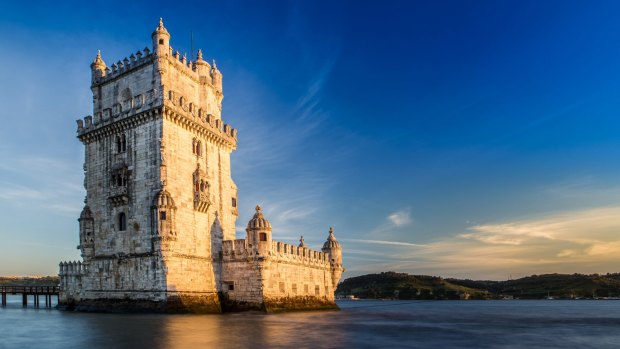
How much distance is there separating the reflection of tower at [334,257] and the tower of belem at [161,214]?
10.1 metres

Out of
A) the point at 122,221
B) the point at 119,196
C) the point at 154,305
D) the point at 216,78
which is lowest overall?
the point at 154,305

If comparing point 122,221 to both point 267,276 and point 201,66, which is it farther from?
point 201,66

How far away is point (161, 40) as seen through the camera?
45.8 meters

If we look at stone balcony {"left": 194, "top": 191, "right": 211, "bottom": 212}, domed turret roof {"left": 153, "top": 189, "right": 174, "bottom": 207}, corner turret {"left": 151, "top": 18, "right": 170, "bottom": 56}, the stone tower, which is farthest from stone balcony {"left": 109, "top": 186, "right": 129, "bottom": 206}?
corner turret {"left": 151, "top": 18, "right": 170, "bottom": 56}

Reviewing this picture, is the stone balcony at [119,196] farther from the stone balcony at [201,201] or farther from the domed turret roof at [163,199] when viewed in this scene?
the stone balcony at [201,201]

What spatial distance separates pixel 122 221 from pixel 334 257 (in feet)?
80.8

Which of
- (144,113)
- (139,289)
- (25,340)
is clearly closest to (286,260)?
(139,289)

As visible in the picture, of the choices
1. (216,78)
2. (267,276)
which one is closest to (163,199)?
(267,276)

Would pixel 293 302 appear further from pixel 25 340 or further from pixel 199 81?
pixel 25 340

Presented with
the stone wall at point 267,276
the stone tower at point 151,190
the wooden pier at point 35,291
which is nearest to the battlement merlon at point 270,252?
the stone wall at point 267,276

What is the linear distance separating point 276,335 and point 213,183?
81.6ft

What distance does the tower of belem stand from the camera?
1667 inches

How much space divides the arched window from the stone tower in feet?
0.27

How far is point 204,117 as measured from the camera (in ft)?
160
